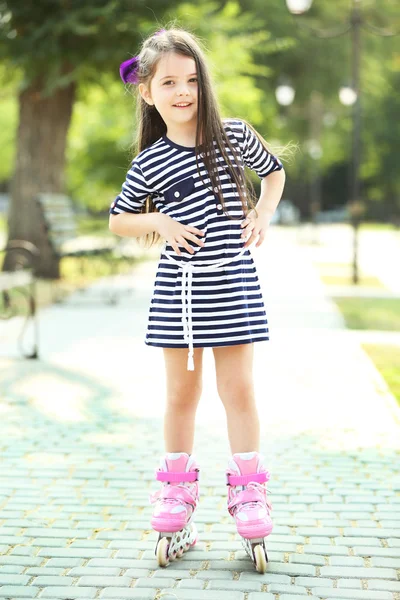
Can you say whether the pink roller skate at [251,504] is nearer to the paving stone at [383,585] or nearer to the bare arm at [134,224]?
the paving stone at [383,585]

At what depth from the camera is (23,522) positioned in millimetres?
3842

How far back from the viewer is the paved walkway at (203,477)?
10.6 ft

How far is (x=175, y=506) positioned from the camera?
3.43m

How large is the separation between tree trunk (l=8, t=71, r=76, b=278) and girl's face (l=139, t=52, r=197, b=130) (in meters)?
11.5

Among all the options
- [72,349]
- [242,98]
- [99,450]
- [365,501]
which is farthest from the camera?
[242,98]

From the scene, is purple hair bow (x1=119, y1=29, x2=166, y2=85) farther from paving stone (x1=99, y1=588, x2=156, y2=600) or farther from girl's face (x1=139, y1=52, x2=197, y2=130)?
paving stone (x1=99, y1=588, x2=156, y2=600)

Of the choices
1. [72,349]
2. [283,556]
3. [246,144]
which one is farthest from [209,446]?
[72,349]

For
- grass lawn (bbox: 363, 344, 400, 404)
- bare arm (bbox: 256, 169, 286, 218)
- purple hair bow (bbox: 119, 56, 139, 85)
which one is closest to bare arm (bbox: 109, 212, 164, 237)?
bare arm (bbox: 256, 169, 286, 218)

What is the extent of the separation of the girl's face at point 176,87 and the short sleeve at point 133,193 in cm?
22

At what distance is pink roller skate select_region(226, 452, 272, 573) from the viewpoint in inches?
130

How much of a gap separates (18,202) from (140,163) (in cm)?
1177

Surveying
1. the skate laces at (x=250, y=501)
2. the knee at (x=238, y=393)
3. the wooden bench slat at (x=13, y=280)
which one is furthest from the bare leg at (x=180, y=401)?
the wooden bench slat at (x=13, y=280)

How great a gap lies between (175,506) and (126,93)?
10.8 ft

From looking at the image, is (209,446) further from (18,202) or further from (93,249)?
(18,202)
